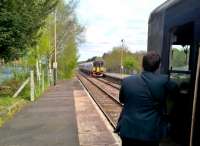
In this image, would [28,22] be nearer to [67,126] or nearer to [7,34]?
[7,34]

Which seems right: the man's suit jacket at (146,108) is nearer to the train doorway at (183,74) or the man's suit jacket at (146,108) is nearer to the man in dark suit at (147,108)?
the man in dark suit at (147,108)

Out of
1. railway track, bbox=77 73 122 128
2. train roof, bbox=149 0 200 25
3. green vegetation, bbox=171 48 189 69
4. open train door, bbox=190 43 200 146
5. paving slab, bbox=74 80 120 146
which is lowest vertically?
railway track, bbox=77 73 122 128

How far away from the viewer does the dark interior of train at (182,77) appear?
7516mm

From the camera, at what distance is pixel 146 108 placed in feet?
19.1

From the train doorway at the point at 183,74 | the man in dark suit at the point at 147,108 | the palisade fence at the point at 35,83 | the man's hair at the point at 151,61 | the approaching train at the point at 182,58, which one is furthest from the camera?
the palisade fence at the point at 35,83

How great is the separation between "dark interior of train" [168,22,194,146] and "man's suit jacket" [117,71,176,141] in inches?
55.4

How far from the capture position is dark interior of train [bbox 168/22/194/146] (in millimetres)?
7516

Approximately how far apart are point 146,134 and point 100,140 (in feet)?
21.8

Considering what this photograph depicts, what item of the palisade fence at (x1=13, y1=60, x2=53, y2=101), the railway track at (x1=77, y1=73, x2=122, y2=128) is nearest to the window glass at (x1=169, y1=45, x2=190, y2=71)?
the railway track at (x1=77, y1=73, x2=122, y2=128)

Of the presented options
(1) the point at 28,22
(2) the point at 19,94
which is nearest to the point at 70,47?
(2) the point at 19,94

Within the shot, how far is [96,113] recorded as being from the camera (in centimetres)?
1933

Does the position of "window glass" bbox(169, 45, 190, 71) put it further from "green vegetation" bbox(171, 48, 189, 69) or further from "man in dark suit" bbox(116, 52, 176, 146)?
"man in dark suit" bbox(116, 52, 176, 146)

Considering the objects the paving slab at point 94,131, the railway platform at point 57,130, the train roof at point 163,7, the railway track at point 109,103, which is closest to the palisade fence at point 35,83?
the railway track at point 109,103

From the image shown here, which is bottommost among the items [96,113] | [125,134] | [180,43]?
[96,113]
